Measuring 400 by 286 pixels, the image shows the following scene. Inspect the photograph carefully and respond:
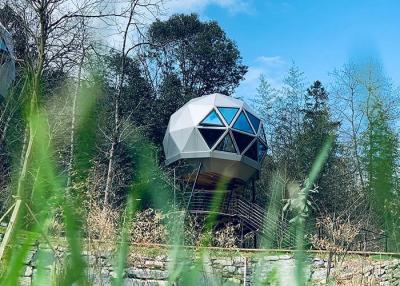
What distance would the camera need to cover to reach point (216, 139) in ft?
49.9

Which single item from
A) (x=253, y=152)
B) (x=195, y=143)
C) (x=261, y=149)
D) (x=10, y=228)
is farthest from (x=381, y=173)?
(x=261, y=149)

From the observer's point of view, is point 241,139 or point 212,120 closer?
point 212,120

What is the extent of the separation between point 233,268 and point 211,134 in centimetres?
1391

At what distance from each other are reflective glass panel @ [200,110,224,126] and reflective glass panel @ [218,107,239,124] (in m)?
0.19

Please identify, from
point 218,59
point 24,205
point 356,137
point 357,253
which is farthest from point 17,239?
point 218,59

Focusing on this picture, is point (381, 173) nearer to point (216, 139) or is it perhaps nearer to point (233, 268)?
point (233, 268)

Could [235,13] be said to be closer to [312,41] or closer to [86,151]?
[312,41]

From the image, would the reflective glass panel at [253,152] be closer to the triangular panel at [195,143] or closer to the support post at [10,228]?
the triangular panel at [195,143]

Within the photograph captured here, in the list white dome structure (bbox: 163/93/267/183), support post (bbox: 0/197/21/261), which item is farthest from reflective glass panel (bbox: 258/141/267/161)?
support post (bbox: 0/197/21/261)

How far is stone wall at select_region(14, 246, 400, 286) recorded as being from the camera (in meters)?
0.46

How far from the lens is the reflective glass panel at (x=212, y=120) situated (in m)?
15.4

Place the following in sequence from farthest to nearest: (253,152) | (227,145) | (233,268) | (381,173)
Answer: (253,152), (227,145), (233,268), (381,173)

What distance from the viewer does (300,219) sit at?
586mm

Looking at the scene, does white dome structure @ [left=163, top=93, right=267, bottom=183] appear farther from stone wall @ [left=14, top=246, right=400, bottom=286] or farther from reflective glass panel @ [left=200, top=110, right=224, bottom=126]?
stone wall @ [left=14, top=246, right=400, bottom=286]
